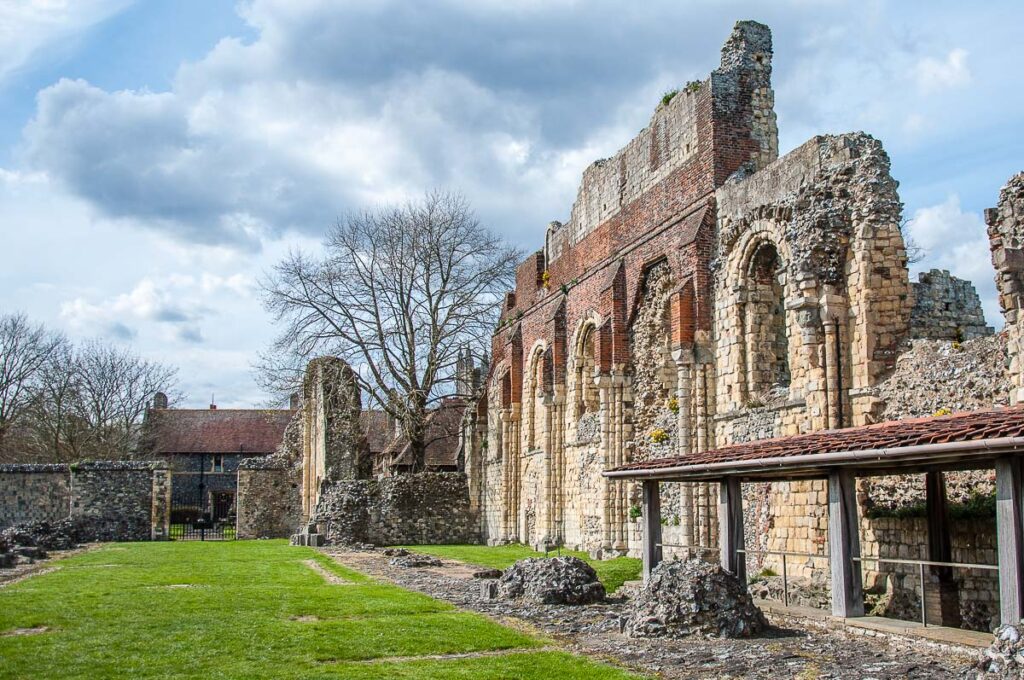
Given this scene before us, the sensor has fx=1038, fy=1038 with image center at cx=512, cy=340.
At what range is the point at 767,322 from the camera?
61.2 feet

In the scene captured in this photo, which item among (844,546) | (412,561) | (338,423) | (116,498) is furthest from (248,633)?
(116,498)

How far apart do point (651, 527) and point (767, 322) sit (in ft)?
18.6

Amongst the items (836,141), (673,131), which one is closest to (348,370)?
(673,131)

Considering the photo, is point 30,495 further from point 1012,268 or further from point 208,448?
point 1012,268

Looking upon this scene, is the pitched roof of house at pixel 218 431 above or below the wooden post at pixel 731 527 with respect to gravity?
above

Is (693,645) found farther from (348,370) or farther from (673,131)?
(348,370)

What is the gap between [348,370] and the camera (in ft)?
112

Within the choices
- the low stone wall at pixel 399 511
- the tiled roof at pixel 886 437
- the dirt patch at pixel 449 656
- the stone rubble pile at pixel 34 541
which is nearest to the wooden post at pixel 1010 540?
the tiled roof at pixel 886 437

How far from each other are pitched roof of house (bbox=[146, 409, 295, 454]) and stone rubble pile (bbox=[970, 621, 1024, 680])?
166 feet

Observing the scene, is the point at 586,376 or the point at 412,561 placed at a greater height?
the point at 586,376

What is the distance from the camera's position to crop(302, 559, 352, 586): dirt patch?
16986mm

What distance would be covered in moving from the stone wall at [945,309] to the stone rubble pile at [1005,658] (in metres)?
7.76

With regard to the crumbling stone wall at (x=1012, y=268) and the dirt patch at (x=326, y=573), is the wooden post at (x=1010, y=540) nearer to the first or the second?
the crumbling stone wall at (x=1012, y=268)

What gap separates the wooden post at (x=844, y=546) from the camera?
11.0m
